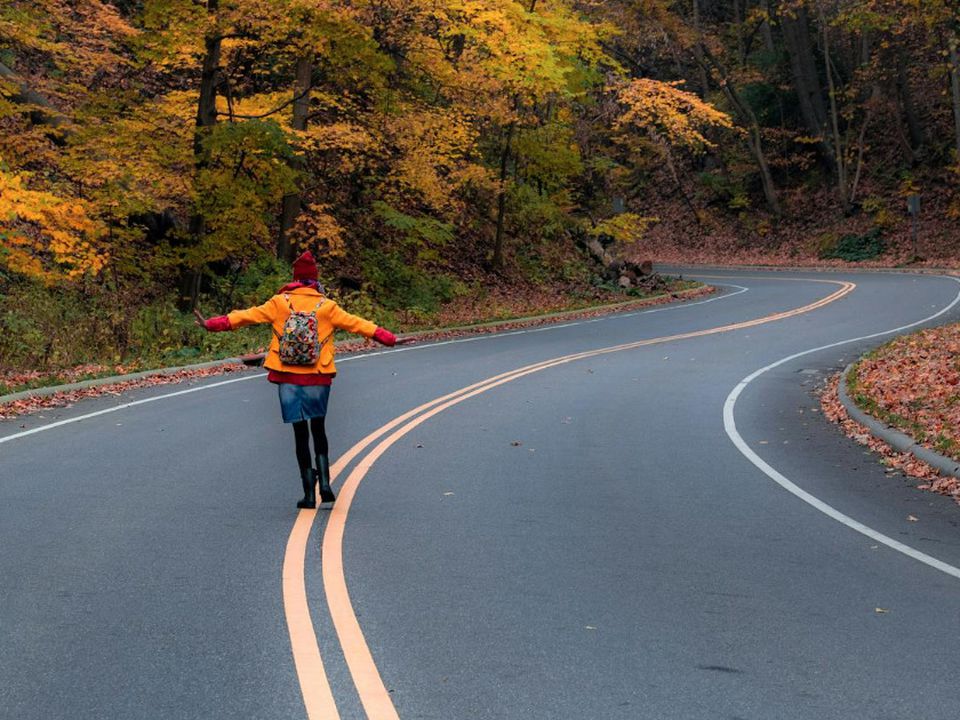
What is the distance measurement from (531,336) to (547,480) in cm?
1651

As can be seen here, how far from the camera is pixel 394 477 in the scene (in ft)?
35.2

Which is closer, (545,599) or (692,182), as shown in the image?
(545,599)

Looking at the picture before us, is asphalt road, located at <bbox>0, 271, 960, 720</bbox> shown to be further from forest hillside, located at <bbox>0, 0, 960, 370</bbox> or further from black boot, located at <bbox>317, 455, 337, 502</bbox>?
forest hillside, located at <bbox>0, 0, 960, 370</bbox>

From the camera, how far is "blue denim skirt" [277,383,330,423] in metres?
9.13

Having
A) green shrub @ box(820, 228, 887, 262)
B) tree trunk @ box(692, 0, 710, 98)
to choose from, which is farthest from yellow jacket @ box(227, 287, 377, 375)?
tree trunk @ box(692, 0, 710, 98)

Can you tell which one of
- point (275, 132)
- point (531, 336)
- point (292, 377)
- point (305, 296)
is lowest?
point (531, 336)

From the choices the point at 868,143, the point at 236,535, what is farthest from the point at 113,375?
the point at 868,143

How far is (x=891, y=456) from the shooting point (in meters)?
12.4

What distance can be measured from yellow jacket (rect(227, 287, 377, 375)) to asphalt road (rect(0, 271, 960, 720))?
1.17 meters

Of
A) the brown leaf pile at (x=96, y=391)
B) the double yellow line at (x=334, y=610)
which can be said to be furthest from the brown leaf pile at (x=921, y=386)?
the brown leaf pile at (x=96, y=391)

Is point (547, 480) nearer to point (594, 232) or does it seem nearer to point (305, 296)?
point (305, 296)

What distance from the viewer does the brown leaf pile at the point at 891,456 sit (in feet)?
35.0

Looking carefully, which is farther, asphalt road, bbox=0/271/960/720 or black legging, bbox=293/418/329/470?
black legging, bbox=293/418/329/470

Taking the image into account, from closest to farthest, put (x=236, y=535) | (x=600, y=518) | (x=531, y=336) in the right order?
(x=236, y=535) → (x=600, y=518) → (x=531, y=336)
